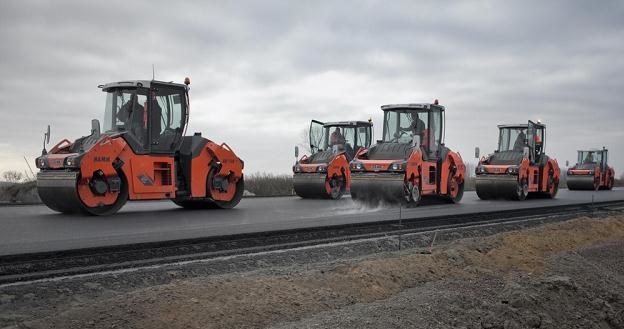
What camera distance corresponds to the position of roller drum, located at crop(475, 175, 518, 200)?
2230cm

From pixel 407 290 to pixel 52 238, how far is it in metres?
5.02

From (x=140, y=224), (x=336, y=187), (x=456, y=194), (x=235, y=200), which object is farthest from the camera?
(x=336, y=187)

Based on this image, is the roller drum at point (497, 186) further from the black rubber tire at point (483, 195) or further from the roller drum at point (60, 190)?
the roller drum at point (60, 190)

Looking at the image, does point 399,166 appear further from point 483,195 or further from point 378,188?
point 483,195

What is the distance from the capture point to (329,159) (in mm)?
21422

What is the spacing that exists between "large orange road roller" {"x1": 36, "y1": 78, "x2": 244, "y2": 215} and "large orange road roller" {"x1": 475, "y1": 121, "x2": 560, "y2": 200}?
10.7 m

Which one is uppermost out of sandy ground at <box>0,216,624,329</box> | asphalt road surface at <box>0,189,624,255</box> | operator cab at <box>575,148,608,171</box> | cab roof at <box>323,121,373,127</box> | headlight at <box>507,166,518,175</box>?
cab roof at <box>323,121,373,127</box>

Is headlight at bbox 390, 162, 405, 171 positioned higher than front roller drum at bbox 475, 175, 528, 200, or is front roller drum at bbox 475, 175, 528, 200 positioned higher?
headlight at bbox 390, 162, 405, 171

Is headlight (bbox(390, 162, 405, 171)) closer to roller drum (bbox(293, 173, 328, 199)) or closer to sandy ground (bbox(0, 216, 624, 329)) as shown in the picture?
roller drum (bbox(293, 173, 328, 199))

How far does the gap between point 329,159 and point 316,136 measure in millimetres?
1776

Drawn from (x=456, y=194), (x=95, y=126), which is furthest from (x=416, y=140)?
(x=95, y=126)

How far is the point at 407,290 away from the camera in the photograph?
673 centimetres

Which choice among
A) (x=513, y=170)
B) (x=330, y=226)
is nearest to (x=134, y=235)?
(x=330, y=226)

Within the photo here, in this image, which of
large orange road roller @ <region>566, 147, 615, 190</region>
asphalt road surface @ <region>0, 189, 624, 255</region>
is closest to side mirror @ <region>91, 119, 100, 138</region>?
asphalt road surface @ <region>0, 189, 624, 255</region>
